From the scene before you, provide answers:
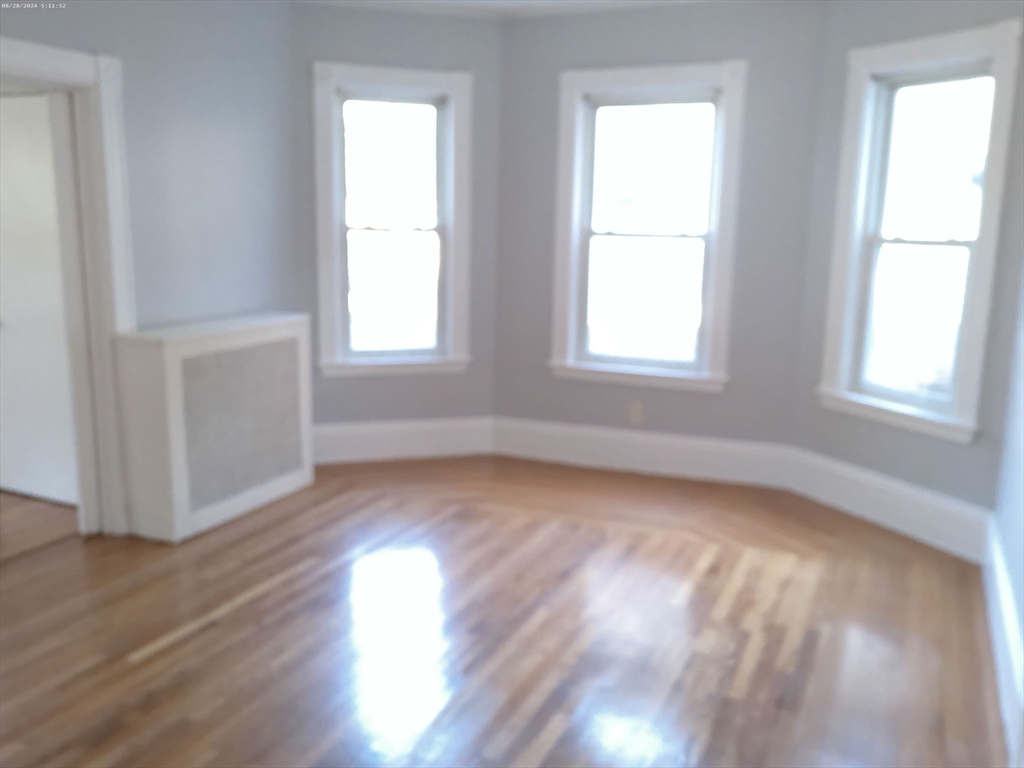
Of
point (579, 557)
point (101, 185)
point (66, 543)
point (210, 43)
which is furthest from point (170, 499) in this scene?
point (210, 43)

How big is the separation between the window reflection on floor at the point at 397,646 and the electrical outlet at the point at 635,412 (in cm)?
179

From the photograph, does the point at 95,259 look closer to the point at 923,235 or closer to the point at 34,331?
the point at 34,331

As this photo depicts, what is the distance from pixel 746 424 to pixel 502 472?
144 cm

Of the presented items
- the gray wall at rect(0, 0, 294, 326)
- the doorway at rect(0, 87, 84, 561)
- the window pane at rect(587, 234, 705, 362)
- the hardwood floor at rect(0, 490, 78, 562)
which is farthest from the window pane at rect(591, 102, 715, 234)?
the hardwood floor at rect(0, 490, 78, 562)

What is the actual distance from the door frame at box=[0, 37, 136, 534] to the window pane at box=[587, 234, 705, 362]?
8.52 ft

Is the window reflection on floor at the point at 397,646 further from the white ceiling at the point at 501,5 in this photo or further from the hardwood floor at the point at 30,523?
the white ceiling at the point at 501,5

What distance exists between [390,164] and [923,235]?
2.92 m

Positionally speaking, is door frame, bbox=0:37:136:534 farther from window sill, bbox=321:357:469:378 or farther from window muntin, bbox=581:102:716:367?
window muntin, bbox=581:102:716:367

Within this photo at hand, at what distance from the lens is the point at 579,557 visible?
3.67m

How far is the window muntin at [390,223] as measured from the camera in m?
4.88

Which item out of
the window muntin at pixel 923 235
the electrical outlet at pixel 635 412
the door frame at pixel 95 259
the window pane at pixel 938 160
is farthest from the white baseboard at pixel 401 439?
the window pane at pixel 938 160

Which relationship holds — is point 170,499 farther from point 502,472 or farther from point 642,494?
point 642,494

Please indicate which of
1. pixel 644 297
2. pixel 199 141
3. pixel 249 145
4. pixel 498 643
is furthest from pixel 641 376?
pixel 199 141

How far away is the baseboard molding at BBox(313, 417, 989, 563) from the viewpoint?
3.98m
